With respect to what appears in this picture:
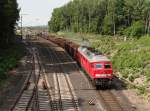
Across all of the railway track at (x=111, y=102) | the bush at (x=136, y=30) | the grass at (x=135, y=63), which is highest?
the bush at (x=136, y=30)

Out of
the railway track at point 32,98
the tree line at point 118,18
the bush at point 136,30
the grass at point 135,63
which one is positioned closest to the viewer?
the railway track at point 32,98

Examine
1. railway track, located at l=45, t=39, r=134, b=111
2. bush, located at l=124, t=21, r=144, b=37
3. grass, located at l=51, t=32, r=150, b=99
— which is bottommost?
railway track, located at l=45, t=39, r=134, b=111

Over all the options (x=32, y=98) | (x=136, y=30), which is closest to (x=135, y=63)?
(x=32, y=98)

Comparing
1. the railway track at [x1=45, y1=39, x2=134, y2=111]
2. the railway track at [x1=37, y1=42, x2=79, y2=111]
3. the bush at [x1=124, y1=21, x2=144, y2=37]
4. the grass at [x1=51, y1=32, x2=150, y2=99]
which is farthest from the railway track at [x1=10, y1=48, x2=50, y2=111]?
the bush at [x1=124, y1=21, x2=144, y2=37]

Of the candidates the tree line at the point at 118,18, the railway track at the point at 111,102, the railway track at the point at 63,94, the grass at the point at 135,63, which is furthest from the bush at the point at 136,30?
the railway track at the point at 111,102

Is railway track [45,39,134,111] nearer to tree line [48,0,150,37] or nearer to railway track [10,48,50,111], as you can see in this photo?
railway track [10,48,50,111]

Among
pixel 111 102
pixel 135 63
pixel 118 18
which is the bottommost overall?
pixel 111 102

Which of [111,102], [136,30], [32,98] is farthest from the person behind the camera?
[136,30]

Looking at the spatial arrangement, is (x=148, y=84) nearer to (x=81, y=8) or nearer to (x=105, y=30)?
(x=105, y=30)

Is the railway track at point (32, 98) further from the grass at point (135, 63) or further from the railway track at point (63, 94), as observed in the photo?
the grass at point (135, 63)

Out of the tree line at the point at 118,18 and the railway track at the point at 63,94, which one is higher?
the tree line at the point at 118,18

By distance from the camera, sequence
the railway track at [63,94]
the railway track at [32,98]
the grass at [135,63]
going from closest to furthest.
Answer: the railway track at [32,98] → the railway track at [63,94] → the grass at [135,63]

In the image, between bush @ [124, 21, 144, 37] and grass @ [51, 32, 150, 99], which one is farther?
bush @ [124, 21, 144, 37]

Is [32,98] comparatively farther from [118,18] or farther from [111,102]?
[118,18]
